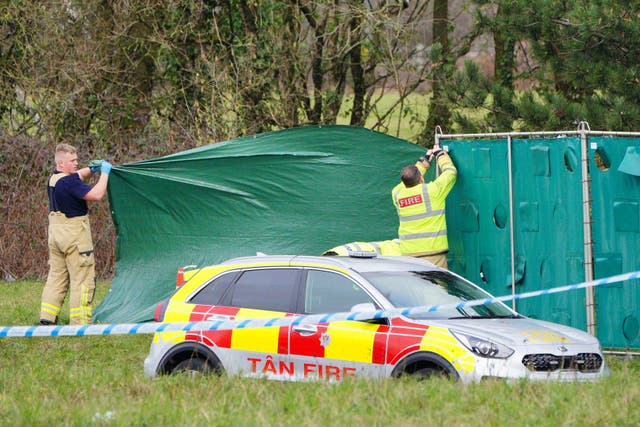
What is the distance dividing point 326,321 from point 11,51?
51.3ft

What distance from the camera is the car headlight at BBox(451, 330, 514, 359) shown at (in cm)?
777

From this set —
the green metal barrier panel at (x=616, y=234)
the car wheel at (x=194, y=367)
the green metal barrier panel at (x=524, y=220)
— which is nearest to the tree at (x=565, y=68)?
the green metal barrier panel at (x=524, y=220)

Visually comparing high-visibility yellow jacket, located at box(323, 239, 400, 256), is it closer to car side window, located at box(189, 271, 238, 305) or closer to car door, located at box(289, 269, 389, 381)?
car side window, located at box(189, 271, 238, 305)

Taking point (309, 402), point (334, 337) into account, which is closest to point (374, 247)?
point (334, 337)

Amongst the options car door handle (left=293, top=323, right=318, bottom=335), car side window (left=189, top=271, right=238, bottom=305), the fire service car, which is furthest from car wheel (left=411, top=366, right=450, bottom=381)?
car side window (left=189, top=271, right=238, bottom=305)

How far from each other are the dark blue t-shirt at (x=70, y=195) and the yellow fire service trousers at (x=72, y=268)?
72 mm

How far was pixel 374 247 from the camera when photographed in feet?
37.3

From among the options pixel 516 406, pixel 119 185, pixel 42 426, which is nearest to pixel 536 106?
pixel 119 185

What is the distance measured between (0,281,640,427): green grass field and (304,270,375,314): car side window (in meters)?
0.88

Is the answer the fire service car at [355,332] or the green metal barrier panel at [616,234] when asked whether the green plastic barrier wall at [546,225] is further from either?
the fire service car at [355,332]

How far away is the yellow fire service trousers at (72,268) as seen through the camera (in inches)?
487

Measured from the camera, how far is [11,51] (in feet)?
72.8

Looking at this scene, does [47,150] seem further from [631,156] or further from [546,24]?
[631,156]

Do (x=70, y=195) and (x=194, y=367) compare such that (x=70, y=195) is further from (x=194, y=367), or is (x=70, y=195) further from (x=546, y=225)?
(x=546, y=225)
